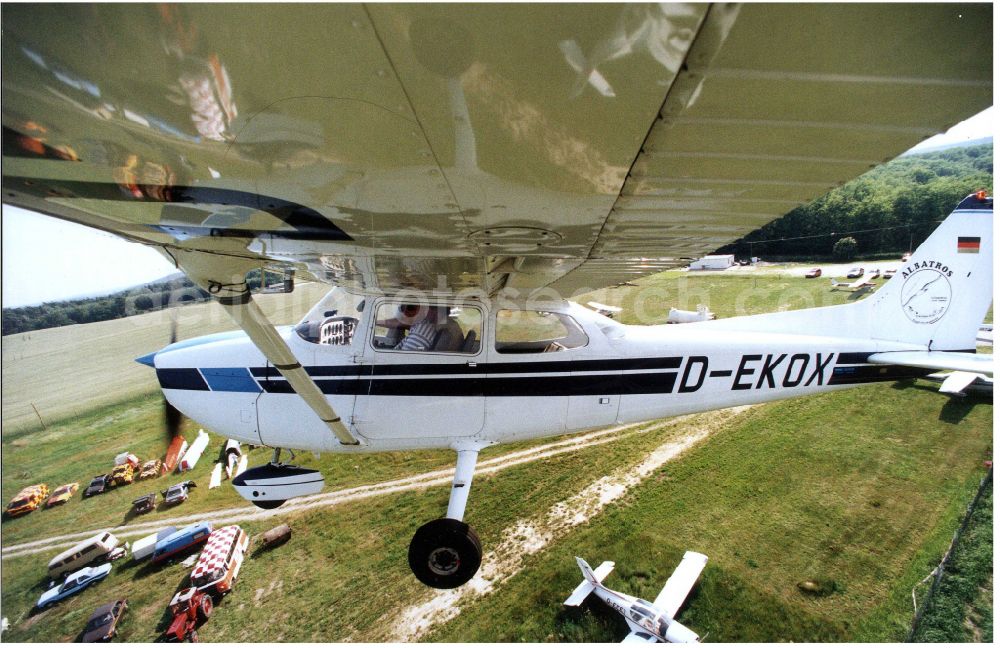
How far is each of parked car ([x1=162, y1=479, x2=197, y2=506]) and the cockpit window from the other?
4.17m

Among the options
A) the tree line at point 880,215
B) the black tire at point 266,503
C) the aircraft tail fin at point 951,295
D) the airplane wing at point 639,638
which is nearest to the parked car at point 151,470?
the black tire at point 266,503

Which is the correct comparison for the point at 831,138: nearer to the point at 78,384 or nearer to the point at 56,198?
the point at 56,198

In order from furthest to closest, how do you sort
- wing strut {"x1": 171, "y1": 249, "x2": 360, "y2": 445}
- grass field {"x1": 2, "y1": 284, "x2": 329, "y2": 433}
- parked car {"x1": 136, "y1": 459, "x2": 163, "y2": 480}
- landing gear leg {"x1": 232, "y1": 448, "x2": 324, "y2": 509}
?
grass field {"x1": 2, "y1": 284, "x2": 329, "y2": 433}
parked car {"x1": 136, "y1": 459, "x2": 163, "y2": 480}
landing gear leg {"x1": 232, "y1": 448, "x2": 324, "y2": 509}
wing strut {"x1": 171, "y1": 249, "x2": 360, "y2": 445}

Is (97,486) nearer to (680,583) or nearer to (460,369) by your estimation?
(460,369)

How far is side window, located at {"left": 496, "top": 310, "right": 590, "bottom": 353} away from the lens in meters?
3.16

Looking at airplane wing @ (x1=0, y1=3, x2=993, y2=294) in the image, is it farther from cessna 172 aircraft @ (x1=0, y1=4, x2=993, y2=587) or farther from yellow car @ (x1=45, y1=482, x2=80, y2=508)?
yellow car @ (x1=45, y1=482, x2=80, y2=508)

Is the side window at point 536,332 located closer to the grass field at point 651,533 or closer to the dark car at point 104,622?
the grass field at point 651,533

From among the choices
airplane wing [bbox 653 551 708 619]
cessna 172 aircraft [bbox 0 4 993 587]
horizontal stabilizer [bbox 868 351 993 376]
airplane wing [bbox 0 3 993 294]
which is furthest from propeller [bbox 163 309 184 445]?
horizontal stabilizer [bbox 868 351 993 376]

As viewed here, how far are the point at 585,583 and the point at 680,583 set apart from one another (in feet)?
2.86

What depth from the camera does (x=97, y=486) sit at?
5.91 metres

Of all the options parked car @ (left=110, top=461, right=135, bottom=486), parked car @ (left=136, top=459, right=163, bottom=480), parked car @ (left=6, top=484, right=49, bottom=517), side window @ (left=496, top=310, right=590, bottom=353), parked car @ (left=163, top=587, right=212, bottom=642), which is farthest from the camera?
parked car @ (left=136, top=459, right=163, bottom=480)

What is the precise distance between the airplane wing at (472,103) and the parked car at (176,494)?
5.87 meters

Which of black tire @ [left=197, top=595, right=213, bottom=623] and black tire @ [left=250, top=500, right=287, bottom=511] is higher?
black tire @ [left=250, top=500, right=287, bottom=511]

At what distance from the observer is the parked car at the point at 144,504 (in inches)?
205
